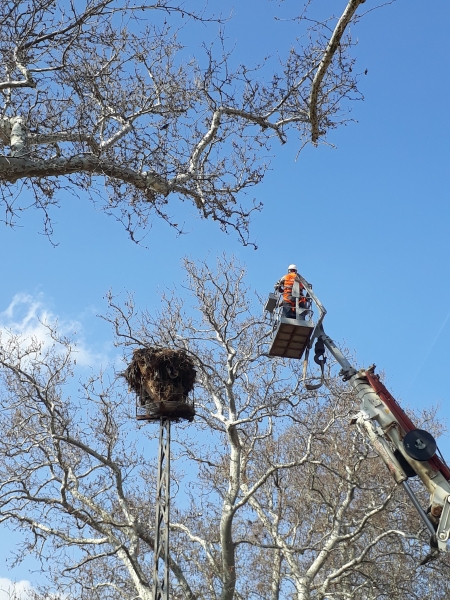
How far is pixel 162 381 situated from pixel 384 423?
3.15 m

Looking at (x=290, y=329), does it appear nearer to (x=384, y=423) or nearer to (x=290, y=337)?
(x=290, y=337)

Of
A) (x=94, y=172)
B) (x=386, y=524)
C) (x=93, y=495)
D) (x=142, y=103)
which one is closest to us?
(x=94, y=172)

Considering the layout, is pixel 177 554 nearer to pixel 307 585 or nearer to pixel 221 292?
pixel 307 585

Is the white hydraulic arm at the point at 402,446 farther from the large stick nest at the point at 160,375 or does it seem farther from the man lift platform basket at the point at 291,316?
the large stick nest at the point at 160,375

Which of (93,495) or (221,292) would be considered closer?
(93,495)

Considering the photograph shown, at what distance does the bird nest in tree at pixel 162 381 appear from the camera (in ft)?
33.5

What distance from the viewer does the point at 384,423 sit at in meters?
10.1

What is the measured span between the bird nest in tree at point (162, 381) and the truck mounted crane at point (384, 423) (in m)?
1.50

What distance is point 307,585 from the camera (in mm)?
14586

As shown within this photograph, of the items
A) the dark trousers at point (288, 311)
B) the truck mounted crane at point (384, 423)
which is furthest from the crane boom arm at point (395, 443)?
the dark trousers at point (288, 311)

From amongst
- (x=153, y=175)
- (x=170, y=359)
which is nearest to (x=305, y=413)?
(x=170, y=359)

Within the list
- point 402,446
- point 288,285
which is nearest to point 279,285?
point 288,285

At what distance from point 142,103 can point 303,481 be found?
15.6m

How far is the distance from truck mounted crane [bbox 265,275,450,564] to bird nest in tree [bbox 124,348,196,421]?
4.93ft
